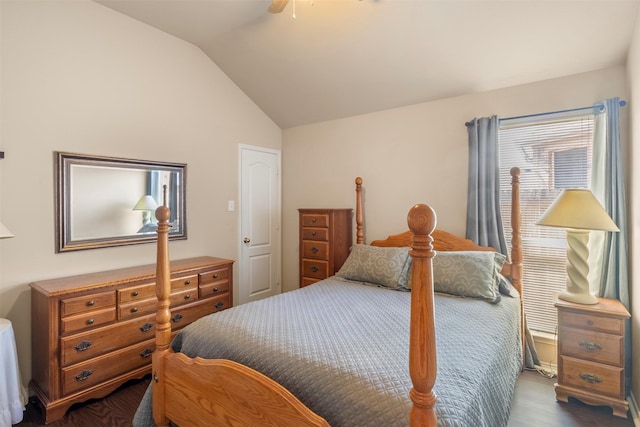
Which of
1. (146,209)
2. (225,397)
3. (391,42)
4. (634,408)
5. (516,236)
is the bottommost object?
(634,408)

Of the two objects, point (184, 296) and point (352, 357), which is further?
point (184, 296)

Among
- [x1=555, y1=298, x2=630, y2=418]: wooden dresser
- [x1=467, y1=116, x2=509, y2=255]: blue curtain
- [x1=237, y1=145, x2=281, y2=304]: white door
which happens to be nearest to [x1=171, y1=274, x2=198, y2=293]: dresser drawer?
[x1=237, y1=145, x2=281, y2=304]: white door

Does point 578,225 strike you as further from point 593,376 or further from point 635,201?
point 593,376

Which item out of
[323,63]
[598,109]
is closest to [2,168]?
[323,63]

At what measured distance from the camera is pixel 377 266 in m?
2.72

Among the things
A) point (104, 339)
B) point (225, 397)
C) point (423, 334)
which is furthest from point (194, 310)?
point (423, 334)

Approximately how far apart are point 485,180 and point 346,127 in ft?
5.41

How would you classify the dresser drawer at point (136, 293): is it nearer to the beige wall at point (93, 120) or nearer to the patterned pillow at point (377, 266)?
the beige wall at point (93, 120)

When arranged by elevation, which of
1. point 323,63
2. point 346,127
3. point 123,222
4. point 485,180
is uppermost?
point 323,63

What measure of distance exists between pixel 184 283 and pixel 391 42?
2.69 meters

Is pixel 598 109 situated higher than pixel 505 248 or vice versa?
pixel 598 109

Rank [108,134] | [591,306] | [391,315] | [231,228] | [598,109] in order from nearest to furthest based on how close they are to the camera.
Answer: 1. [391,315]
2. [591,306]
3. [598,109]
4. [108,134]
5. [231,228]

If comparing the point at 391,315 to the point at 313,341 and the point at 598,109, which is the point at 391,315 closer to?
the point at 313,341

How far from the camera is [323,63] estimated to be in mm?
3105
